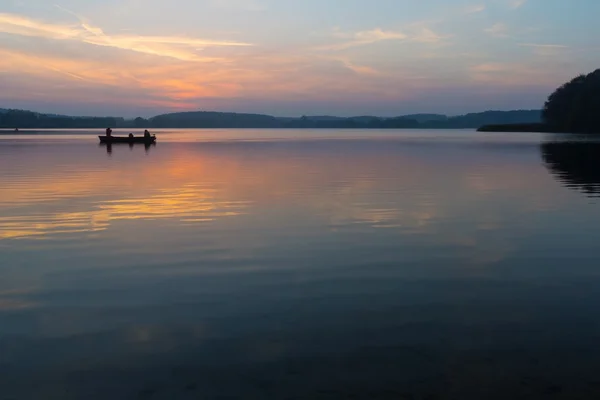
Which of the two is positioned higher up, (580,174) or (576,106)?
(576,106)

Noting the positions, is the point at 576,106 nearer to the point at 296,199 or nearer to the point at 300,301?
the point at 296,199

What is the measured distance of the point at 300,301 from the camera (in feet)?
39.1

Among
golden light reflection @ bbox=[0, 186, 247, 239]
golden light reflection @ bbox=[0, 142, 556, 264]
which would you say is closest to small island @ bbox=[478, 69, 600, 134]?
golden light reflection @ bbox=[0, 142, 556, 264]

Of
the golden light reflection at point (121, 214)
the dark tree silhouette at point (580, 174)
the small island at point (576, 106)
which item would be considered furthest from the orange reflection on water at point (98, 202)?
the small island at point (576, 106)

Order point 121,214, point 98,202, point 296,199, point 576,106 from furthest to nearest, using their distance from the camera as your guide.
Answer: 1. point 576,106
2. point 296,199
3. point 98,202
4. point 121,214

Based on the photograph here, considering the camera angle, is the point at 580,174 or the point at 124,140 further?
the point at 124,140

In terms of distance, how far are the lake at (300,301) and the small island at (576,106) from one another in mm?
163824

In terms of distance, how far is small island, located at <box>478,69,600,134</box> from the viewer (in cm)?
16975

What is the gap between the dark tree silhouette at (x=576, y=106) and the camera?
16975cm

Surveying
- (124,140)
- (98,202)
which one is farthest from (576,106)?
(98,202)

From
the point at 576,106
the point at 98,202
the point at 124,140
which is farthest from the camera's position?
the point at 576,106

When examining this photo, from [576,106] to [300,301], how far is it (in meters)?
184

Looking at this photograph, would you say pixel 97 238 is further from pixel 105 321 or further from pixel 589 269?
pixel 589 269

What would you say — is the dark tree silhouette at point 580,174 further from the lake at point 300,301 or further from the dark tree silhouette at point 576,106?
the dark tree silhouette at point 576,106
